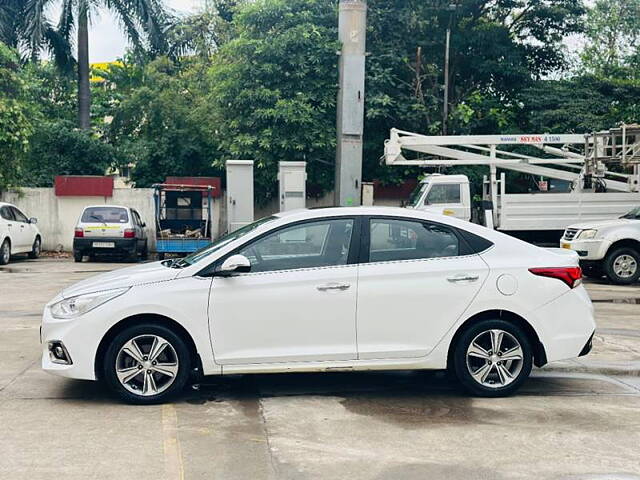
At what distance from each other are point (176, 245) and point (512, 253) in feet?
48.5

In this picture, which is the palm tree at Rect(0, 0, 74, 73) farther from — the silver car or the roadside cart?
the silver car

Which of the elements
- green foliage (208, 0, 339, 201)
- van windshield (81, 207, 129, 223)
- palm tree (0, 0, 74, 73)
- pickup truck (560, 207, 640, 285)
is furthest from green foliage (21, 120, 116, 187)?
Result: pickup truck (560, 207, 640, 285)

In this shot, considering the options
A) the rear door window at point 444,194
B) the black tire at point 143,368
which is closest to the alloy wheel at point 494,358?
the black tire at point 143,368

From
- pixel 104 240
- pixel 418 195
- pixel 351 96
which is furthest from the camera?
pixel 104 240

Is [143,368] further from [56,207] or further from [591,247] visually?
[56,207]

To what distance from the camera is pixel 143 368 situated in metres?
6.25

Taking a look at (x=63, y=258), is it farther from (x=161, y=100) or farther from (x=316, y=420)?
(x=316, y=420)

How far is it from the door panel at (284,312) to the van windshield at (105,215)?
594 inches

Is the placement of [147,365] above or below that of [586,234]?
below

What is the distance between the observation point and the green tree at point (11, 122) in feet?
74.4

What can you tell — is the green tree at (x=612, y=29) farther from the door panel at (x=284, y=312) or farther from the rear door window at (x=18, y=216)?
the door panel at (x=284, y=312)

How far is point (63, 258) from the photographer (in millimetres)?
22750

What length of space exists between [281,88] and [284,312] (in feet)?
65.1

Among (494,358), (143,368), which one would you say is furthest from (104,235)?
(494,358)
